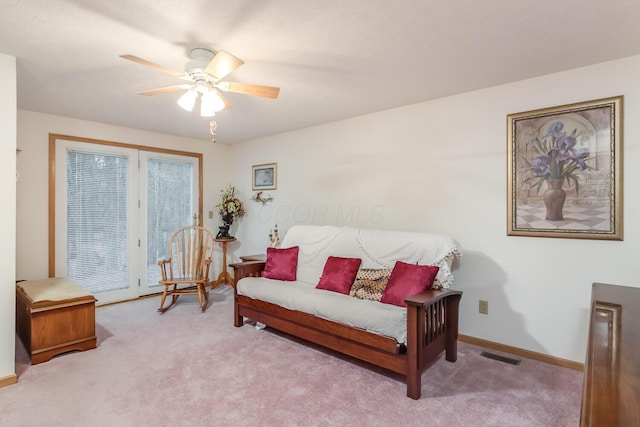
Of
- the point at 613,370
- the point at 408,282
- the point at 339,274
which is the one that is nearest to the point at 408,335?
the point at 408,282

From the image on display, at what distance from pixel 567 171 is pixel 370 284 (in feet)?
5.69

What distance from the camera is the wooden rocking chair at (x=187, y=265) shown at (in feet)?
13.1

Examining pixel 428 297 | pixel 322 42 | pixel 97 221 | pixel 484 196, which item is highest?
pixel 322 42

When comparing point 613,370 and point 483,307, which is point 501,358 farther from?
point 613,370

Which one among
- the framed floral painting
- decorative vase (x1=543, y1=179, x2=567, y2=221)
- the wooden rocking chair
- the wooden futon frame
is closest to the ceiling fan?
the wooden futon frame

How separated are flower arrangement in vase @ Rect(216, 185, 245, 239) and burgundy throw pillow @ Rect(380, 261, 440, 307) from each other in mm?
3054

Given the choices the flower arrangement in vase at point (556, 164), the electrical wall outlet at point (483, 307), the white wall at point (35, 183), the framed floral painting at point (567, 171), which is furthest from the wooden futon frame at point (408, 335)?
the white wall at point (35, 183)

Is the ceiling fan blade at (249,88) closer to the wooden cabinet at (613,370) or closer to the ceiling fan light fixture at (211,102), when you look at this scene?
the ceiling fan light fixture at (211,102)

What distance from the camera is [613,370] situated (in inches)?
33.9

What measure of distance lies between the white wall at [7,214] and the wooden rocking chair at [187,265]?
1.59 metres

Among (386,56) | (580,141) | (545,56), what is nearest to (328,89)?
(386,56)

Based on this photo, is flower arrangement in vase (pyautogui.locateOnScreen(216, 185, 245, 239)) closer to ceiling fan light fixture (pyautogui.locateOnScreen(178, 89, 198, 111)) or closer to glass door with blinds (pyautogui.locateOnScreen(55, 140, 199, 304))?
glass door with blinds (pyautogui.locateOnScreen(55, 140, 199, 304))

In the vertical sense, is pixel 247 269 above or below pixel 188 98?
below

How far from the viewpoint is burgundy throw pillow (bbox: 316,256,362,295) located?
2.98 m
